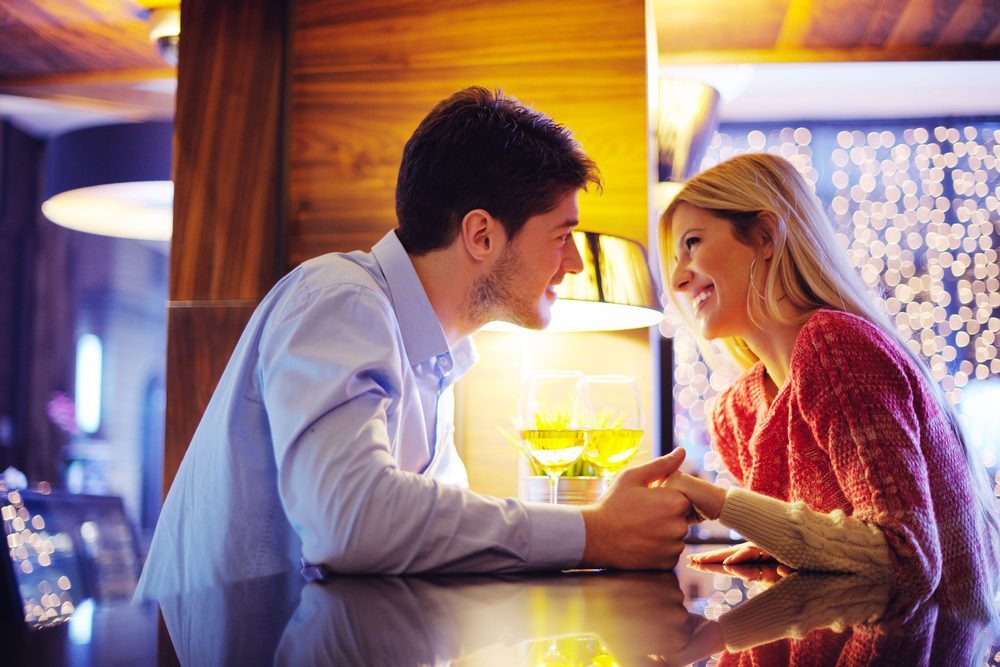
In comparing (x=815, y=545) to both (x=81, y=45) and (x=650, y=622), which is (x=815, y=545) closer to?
(x=650, y=622)

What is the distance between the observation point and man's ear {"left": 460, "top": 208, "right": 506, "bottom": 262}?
1483mm

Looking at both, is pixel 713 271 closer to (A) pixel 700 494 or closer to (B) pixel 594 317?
(B) pixel 594 317

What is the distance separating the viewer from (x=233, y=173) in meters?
2.22

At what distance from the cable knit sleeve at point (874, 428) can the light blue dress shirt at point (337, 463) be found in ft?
1.28

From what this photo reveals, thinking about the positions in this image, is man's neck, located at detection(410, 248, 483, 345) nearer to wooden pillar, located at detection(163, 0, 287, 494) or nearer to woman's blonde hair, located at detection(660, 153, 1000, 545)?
woman's blonde hair, located at detection(660, 153, 1000, 545)

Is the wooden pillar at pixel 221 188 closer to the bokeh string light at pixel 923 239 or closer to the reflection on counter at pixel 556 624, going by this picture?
the reflection on counter at pixel 556 624

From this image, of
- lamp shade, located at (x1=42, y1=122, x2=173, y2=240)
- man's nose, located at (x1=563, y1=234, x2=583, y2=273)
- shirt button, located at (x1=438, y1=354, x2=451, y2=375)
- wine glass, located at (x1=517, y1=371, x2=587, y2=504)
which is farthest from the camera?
lamp shade, located at (x1=42, y1=122, x2=173, y2=240)

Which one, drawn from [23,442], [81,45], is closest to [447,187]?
[81,45]

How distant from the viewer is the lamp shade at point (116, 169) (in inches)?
103

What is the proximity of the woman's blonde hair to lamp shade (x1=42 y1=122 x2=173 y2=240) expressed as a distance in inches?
65.6

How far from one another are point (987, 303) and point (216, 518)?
4.12 meters

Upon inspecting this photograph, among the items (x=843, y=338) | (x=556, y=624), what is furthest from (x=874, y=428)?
(x=556, y=624)

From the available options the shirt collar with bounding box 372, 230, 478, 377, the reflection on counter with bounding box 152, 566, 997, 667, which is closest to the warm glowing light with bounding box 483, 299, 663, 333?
the shirt collar with bounding box 372, 230, 478, 377

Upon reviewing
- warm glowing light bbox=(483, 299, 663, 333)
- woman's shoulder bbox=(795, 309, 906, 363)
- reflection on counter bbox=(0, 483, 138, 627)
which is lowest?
reflection on counter bbox=(0, 483, 138, 627)
